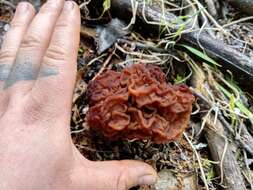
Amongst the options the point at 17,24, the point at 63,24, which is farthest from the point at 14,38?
the point at 63,24

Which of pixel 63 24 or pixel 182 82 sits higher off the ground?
pixel 63 24

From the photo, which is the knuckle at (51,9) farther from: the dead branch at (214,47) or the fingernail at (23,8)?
A: the dead branch at (214,47)

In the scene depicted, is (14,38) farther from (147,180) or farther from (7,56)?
(147,180)

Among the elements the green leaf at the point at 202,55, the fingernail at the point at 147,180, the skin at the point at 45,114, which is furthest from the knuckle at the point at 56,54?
the green leaf at the point at 202,55

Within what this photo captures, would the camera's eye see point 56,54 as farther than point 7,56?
No

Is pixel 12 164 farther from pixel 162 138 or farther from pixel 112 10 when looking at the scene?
pixel 112 10

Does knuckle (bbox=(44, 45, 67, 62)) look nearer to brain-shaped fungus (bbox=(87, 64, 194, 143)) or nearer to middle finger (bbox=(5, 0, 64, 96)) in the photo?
middle finger (bbox=(5, 0, 64, 96))
